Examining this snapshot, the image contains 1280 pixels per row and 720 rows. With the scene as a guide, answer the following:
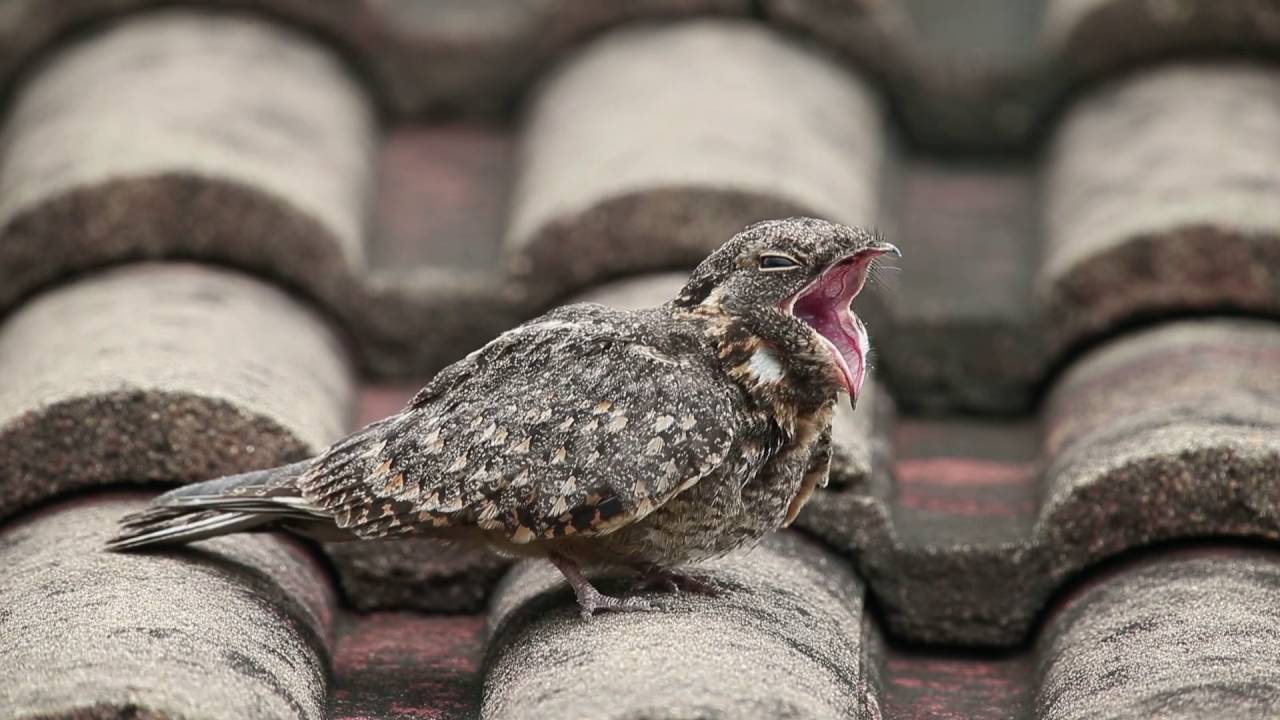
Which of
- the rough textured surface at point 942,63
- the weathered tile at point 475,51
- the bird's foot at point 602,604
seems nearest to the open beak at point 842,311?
the bird's foot at point 602,604

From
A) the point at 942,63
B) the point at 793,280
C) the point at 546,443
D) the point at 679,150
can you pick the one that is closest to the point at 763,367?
the point at 793,280

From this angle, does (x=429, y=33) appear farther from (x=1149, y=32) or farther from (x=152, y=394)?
(x=152, y=394)

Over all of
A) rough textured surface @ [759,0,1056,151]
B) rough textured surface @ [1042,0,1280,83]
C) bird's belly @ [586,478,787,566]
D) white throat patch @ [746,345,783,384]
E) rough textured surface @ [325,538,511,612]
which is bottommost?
bird's belly @ [586,478,787,566]

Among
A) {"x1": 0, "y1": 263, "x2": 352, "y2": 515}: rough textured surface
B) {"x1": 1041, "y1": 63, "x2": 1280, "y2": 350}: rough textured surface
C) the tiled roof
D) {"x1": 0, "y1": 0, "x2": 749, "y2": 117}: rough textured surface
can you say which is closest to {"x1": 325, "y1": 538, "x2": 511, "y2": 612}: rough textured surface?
the tiled roof

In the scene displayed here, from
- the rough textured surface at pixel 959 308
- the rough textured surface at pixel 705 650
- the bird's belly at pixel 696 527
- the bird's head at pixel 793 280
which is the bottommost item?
the rough textured surface at pixel 705 650

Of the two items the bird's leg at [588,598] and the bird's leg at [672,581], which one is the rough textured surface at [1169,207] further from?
the bird's leg at [588,598]

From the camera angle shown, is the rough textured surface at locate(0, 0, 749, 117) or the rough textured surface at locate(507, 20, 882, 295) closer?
the rough textured surface at locate(507, 20, 882, 295)

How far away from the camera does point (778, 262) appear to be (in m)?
3.61

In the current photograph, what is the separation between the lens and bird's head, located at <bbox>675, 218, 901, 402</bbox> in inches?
141

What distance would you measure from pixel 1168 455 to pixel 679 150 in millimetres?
1597

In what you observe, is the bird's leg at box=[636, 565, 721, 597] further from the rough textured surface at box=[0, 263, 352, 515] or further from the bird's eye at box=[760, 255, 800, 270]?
the rough textured surface at box=[0, 263, 352, 515]

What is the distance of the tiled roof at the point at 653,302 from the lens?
3.45 metres

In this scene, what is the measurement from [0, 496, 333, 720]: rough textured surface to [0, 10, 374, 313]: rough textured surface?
3.16 ft

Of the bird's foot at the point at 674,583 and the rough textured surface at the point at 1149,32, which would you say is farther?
the rough textured surface at the point at 1149,32
